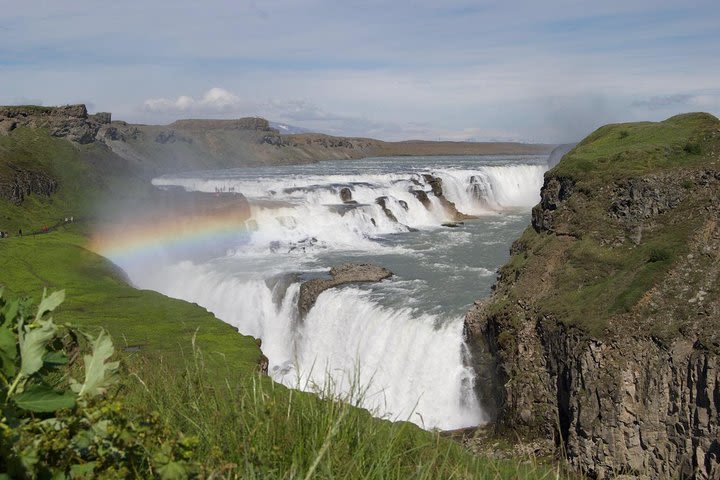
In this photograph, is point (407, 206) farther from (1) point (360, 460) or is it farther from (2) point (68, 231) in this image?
(1) point (360, 460)

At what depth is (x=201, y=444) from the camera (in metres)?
3.99

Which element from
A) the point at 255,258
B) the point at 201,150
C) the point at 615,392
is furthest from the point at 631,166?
the point at 201,150

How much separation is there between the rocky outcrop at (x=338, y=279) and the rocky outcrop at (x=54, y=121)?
64452 millimetres

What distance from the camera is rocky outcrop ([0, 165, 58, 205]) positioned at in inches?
2370

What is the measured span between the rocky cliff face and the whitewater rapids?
2.10 meters

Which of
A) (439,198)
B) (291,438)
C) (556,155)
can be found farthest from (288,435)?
(556,155)

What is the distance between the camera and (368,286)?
28.6 m

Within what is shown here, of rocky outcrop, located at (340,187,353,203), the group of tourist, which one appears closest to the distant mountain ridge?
the group of tourist

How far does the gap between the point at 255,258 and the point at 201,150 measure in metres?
101

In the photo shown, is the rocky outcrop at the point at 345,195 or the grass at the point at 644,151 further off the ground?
the grass at the point at 644,151

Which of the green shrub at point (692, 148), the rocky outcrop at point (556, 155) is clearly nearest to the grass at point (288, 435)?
the green shrub at point (692, 148)

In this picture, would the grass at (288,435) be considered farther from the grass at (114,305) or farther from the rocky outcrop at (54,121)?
the rocky outcrop at (54,121)

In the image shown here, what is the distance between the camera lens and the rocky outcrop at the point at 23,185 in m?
60.2

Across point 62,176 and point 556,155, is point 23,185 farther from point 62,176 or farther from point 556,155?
Answer: point 556,155
